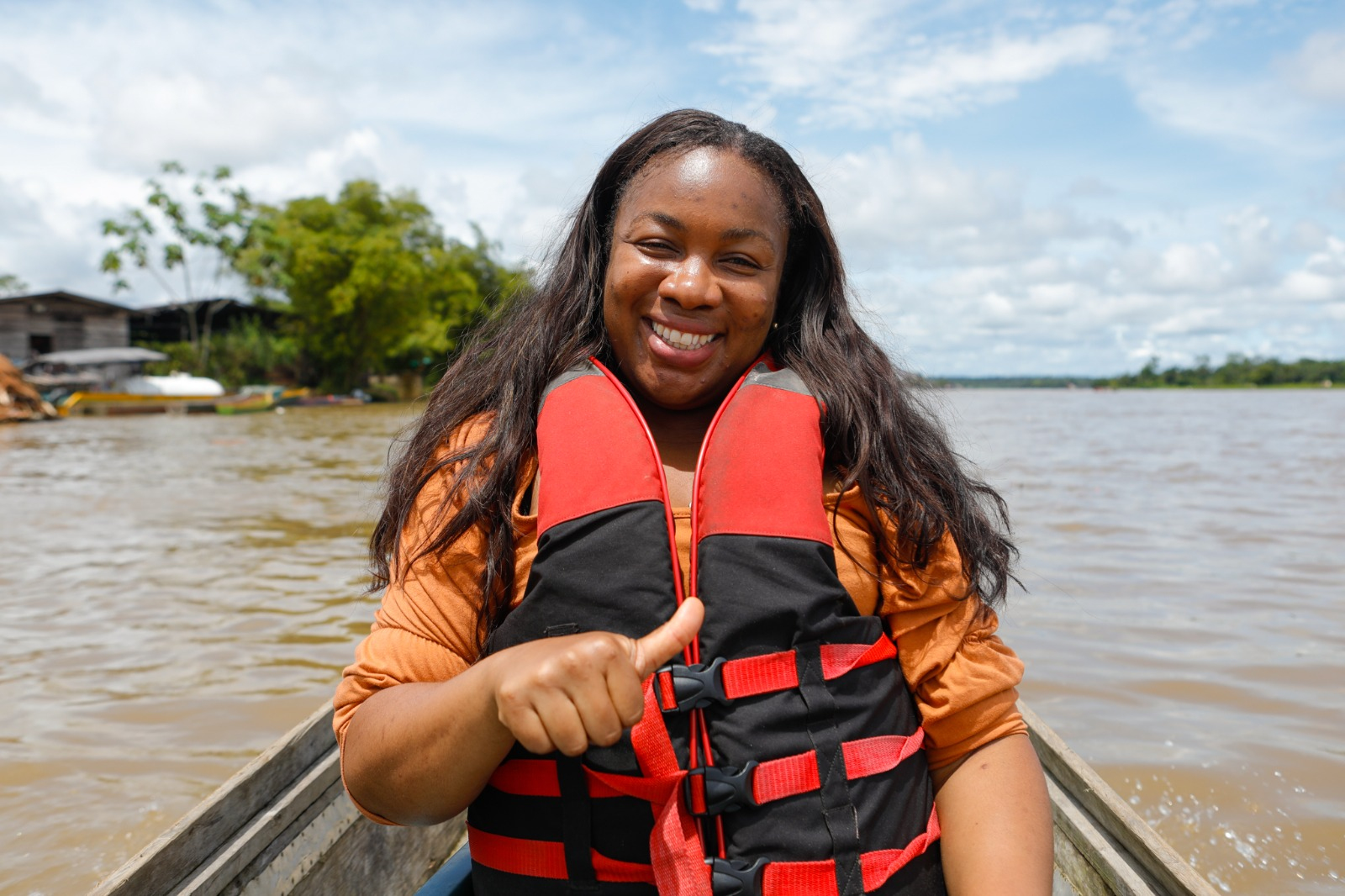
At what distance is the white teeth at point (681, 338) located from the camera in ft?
5.69

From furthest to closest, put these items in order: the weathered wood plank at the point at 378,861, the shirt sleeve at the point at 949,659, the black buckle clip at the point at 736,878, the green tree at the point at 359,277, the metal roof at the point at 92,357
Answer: the green tree at the point at 359,277 < the metal roof at the point at 92,357 < the weathered wood plank at the point at 378,861 < the shirt sleeve at the point at 949,659 < the black buckle clip at the point at 736,878

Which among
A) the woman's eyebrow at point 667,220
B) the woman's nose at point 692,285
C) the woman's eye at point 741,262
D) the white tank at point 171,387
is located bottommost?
the white tank at point 171,387

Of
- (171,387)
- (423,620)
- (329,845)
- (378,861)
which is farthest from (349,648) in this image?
(171,387)

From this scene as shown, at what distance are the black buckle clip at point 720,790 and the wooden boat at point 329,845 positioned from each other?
2.03ft

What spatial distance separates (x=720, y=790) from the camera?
142 centimetres

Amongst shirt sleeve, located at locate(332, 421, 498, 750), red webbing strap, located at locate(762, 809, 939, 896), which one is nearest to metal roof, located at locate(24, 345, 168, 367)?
shirt sleeve, located at locate(332, 421, 498, 750)

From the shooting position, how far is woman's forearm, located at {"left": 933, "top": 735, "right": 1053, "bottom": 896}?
152 cm

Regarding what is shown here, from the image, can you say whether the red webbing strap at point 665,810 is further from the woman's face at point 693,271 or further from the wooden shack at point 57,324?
the wooden shack at point 57,324

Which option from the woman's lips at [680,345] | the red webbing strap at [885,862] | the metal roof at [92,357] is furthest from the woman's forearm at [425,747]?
the metal roof at [92,357]

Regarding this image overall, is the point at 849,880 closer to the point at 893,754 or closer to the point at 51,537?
the point at 893,754

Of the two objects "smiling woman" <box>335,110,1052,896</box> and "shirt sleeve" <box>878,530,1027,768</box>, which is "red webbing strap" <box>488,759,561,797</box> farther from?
"shirt sleeve" <box>878,530,1027,768</box>

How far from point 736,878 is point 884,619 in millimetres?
543

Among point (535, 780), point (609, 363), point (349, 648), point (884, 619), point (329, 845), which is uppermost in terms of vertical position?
point (609, 363)

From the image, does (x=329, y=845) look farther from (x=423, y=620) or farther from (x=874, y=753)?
(x=874, y=753)
